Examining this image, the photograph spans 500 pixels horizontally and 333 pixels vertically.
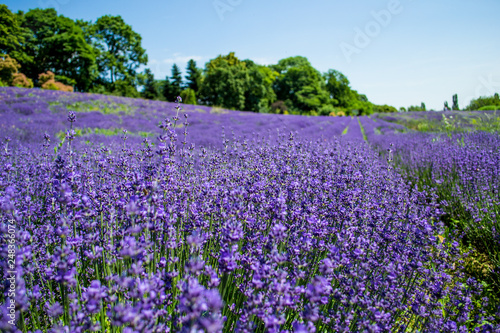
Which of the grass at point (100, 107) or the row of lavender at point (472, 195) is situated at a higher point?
the grass at point (100, 107)

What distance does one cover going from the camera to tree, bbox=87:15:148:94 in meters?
35.8

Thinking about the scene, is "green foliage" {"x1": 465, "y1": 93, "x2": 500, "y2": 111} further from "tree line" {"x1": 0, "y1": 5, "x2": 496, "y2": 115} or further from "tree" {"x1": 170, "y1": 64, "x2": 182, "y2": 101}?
"tree" {"x1": 170, "y1": 64, "x2": 182, "y2": 101}

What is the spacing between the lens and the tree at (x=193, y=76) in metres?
41.5

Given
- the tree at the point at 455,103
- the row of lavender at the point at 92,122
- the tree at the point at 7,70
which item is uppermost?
the tree at the point at 7,70

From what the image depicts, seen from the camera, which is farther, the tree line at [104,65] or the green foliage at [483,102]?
the tree line at [104,65]

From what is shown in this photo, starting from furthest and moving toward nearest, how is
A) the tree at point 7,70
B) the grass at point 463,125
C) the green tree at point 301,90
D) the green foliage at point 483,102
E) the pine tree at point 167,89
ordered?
the green tree at point 301,90, the pine tree at point 167,89, the tree at point 7,70, the green foliage at point 483,102, the grass at point 463,125

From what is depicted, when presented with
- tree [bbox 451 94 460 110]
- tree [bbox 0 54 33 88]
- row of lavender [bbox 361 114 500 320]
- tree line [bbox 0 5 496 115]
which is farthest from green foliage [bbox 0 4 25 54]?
tree [bbox 451 94 460 110]

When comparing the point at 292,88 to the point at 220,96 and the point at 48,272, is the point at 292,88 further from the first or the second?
the point at 48,272

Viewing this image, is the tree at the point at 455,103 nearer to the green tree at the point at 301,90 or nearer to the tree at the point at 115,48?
the green tree at the point at 301,90

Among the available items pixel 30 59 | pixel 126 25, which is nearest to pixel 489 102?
pixel 126 25

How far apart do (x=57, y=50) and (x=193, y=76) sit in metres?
17.0

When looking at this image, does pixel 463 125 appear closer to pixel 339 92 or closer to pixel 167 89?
pixel 167 89

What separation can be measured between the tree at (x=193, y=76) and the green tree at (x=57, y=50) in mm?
12940

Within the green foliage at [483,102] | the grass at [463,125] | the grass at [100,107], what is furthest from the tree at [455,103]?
the grass at [100,107]
